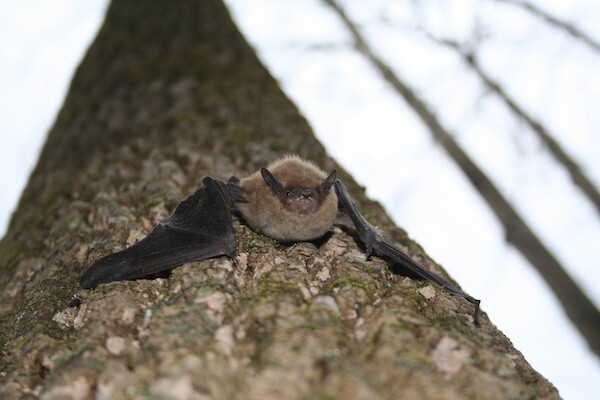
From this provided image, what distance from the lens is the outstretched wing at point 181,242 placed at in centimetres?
328

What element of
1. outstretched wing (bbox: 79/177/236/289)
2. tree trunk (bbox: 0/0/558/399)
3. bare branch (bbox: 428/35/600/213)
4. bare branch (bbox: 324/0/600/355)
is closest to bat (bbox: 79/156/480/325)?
outstretched wing (bbox: 79/177/236/289)

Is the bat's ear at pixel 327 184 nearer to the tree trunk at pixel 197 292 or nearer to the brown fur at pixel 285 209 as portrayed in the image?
the brown fur at pixel 285 209

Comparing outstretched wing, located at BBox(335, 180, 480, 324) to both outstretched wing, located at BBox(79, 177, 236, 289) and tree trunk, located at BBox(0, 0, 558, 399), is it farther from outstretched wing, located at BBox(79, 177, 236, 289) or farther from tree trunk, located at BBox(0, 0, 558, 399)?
outstretched wing, located at BBox(79, 177, 236, 289)

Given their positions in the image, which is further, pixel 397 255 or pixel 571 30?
pixel 571 30

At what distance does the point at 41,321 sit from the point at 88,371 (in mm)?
864

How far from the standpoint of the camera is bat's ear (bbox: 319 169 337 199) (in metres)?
4.27

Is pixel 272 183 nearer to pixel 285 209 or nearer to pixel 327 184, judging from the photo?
pixel 285 209

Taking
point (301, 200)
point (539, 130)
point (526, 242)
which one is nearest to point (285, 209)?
point (301, 200)

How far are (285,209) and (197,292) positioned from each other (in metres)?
1.58

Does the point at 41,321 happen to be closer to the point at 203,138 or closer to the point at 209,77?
the point at 203,138

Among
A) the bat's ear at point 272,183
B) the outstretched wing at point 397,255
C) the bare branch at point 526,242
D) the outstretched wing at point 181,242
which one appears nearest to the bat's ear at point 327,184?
the bat's ear at point 272,183

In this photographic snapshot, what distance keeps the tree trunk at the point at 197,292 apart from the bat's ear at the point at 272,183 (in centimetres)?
49

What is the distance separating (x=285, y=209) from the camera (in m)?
4.30

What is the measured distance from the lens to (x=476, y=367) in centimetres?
238
